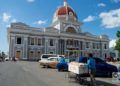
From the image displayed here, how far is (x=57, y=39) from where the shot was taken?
247ft

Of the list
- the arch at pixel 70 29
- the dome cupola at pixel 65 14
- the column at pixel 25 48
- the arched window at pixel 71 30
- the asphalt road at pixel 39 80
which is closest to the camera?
the asphalt road at pixel 39 80

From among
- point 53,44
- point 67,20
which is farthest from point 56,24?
point 53,44

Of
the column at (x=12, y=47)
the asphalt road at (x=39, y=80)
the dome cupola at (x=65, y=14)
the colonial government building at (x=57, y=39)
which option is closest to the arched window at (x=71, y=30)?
the colonial government building at (x=57, y=39)

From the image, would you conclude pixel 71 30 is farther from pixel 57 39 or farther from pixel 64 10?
pixel 57 39

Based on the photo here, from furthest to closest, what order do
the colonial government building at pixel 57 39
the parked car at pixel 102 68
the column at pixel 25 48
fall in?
the column at pixel 25 48
the colonial government building at pixel 57 39
the parked car at pixel 102 68

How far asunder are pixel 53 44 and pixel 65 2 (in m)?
23.6

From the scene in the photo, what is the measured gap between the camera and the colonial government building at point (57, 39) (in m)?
66.2

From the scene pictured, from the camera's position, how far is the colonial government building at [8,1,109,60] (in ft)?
217

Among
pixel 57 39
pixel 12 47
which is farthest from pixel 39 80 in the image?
pixel 57 39

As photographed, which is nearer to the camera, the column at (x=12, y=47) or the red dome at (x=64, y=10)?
the column at (x=12, y=47)

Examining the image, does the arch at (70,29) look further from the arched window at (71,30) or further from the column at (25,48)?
the column at (25,48)

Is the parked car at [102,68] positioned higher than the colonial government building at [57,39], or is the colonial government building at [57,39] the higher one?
the colonial government building at [57,39]

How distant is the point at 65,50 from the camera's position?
7694 centimetres

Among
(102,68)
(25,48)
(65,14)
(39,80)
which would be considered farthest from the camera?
(65,14)
